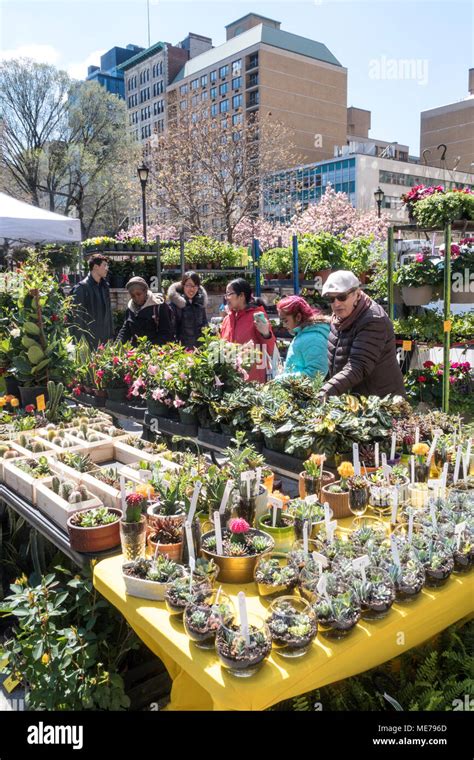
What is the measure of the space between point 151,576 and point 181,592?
0.49ft

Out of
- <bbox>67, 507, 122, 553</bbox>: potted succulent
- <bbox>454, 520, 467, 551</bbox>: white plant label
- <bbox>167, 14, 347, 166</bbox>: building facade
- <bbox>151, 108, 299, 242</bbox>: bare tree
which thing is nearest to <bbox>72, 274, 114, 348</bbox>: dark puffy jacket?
<bbox>67, 507, 122, 553</bbox>: potted succulent

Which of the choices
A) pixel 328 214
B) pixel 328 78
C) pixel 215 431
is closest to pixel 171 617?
pixel 215 431

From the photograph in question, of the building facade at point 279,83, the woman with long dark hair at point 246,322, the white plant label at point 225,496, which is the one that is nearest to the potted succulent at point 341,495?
the white plant label at point 225,496

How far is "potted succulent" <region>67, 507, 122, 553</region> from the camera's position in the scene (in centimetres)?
206

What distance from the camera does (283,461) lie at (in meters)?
2.76

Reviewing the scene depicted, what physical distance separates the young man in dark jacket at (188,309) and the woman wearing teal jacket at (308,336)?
2101mm

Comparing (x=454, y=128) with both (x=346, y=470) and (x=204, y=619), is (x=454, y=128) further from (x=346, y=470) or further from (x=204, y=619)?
(x=204, y=619)

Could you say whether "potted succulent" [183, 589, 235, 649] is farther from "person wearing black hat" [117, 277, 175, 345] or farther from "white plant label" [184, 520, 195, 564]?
"person wearing black hat" [117, 277, 175, 345]

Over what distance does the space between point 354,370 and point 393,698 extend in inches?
65.2

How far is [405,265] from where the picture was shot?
18.1 ft

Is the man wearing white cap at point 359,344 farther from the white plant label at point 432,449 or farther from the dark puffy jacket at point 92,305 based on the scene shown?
the dark puffy jacket at point 92,305

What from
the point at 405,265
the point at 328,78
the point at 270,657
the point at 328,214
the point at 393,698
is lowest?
the point at 393,698

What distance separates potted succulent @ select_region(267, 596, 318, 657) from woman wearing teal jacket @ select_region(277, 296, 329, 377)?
2.06 meters

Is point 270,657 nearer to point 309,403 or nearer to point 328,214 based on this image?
point 309,403
